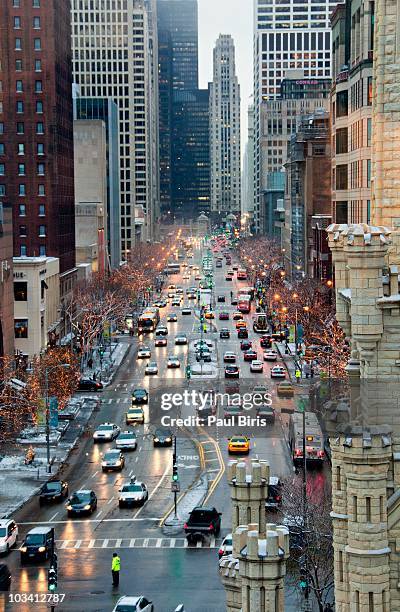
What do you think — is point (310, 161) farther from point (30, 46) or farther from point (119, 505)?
point (119, 505)

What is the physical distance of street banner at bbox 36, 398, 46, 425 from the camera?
238 feet

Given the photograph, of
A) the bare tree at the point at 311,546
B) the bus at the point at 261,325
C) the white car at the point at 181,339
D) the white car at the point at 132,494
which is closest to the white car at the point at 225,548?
the bare tree at the point at 311,546

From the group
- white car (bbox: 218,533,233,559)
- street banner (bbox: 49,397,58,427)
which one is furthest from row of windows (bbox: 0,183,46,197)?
white car (bbox: 218,533,233,559)

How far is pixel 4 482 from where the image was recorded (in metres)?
60.3

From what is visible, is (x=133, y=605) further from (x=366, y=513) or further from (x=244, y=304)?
(x=244, y=304)

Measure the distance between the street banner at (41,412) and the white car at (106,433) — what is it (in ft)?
10.8

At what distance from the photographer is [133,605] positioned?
36750 mm

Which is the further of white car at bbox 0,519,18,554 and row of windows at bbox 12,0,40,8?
row of windows at bbox 12,0,40,8

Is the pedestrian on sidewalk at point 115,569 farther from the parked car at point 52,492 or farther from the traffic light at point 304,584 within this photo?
the parked car at point 52,492

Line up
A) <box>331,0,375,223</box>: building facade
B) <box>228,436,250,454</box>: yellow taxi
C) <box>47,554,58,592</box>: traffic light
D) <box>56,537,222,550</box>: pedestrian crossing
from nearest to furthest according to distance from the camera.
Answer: <box>47,554,58,592</box>: traffic light < <box>56,537,222,550</box>: pedestrian crossing < <box>228,436,250,454</box>: yellow taxi < <box>331,0,375,223</box>: building facade

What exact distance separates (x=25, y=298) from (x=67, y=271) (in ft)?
93.6

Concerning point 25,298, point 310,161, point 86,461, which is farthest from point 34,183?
point 86,461

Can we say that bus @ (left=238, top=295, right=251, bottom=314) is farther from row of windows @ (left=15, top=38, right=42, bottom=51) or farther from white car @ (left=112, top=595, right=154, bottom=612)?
white car @ (left=112, top=595, right=154, bottom=612)
